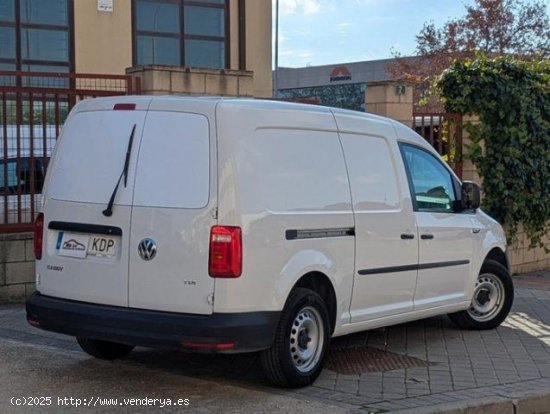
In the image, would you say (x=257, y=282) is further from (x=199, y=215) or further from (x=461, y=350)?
(x=461, y=350)

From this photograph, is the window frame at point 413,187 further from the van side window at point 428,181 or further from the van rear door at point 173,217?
the van rear door at point 173,217

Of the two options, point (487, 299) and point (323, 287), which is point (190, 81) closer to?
point (487, 299)

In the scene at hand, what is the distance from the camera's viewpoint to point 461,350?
7.84m

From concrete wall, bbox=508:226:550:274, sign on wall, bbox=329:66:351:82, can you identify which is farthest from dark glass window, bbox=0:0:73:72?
sign on wall, bbox=329:66:351:82

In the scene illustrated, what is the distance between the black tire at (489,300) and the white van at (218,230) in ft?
5.70

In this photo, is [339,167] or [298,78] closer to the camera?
[339,167]

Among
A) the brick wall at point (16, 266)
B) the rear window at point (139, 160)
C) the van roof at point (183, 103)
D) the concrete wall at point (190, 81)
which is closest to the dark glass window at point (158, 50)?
the concrete wall at point (190, 81)

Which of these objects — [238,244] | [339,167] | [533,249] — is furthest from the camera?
[533,249]

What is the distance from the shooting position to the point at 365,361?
732 centimetres

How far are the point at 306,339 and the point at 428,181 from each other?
2249 millimetres

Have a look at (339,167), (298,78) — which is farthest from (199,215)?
(298,78)

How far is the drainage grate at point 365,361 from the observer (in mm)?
7051

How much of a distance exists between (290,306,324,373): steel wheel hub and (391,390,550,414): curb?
857 mm

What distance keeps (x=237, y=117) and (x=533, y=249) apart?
909 cm
